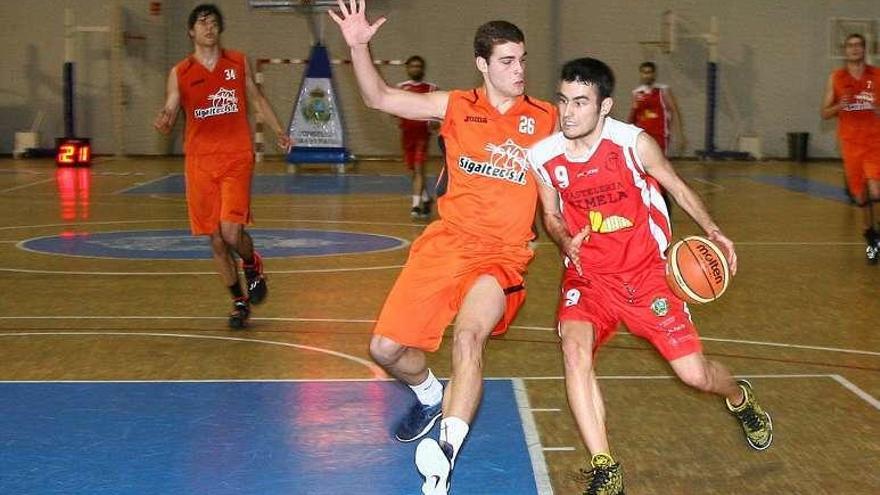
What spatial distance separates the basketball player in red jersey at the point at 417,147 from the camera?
56.4ft

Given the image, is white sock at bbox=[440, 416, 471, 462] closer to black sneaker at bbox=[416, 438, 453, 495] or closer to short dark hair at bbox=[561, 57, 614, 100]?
black sneaker at bbox=[416, 438, 453, 495]

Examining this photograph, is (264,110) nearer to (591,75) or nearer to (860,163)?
(591,75)

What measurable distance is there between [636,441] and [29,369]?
12.2ft

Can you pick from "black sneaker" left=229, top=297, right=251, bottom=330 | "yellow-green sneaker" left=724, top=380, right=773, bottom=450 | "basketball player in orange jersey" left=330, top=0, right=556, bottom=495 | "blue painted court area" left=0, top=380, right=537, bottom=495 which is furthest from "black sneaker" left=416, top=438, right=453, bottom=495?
"black sneaker" left=229, top=297, right=251, bottom=330

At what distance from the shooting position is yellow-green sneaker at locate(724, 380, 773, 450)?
6.12m

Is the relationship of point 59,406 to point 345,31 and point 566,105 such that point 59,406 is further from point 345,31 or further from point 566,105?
point 566,105

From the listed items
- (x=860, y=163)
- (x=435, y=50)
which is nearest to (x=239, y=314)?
(x=860, y=163)

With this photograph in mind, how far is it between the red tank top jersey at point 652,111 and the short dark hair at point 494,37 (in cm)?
1134

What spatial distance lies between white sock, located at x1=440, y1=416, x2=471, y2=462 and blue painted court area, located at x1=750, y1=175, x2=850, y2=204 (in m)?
15.4

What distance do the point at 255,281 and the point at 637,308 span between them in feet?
15.6

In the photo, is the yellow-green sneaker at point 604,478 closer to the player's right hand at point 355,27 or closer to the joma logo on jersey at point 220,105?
the player's right hand at point 355,27

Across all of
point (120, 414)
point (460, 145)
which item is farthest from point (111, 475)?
point (460, 145)

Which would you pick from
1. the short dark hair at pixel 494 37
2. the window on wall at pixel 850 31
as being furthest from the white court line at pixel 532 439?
the window on wall at pixel 850 31

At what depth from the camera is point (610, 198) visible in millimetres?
5699
